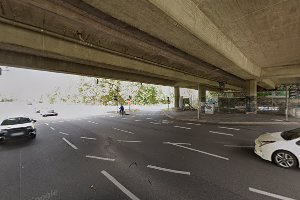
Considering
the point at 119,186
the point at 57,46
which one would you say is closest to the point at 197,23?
the point at 119,186

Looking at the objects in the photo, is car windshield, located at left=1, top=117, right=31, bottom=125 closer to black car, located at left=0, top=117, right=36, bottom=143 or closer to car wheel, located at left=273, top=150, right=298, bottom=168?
black car, located at left=0, top=117, right=36, bottom=143

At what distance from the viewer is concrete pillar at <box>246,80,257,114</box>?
83.7 feet

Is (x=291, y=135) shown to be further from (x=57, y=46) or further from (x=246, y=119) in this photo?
(x=246, y=119)

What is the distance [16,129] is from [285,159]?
47.2 ft

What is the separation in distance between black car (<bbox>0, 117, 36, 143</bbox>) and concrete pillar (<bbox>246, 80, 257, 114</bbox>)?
1093 inches

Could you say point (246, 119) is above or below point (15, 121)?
below

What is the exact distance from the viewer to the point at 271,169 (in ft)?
19.5

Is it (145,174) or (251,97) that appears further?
(251,97)

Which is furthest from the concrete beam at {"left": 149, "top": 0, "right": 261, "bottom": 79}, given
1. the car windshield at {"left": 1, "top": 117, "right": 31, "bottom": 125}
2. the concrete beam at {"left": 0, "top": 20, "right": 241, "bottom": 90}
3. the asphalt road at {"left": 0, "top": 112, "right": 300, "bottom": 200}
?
the car windshield at {"left": 1, "top": 117, "right": 31, "bottom": 125}

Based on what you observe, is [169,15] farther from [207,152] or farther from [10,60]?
[10,60]

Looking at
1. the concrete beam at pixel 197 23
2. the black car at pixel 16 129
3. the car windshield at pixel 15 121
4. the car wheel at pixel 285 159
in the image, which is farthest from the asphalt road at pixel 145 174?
the concrete beam at pixel 197 23

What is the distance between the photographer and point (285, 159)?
614 cm

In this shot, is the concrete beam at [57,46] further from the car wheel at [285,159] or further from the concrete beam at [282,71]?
the concrete beam at [282,71]

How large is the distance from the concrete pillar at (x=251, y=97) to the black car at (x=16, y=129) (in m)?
27.8
